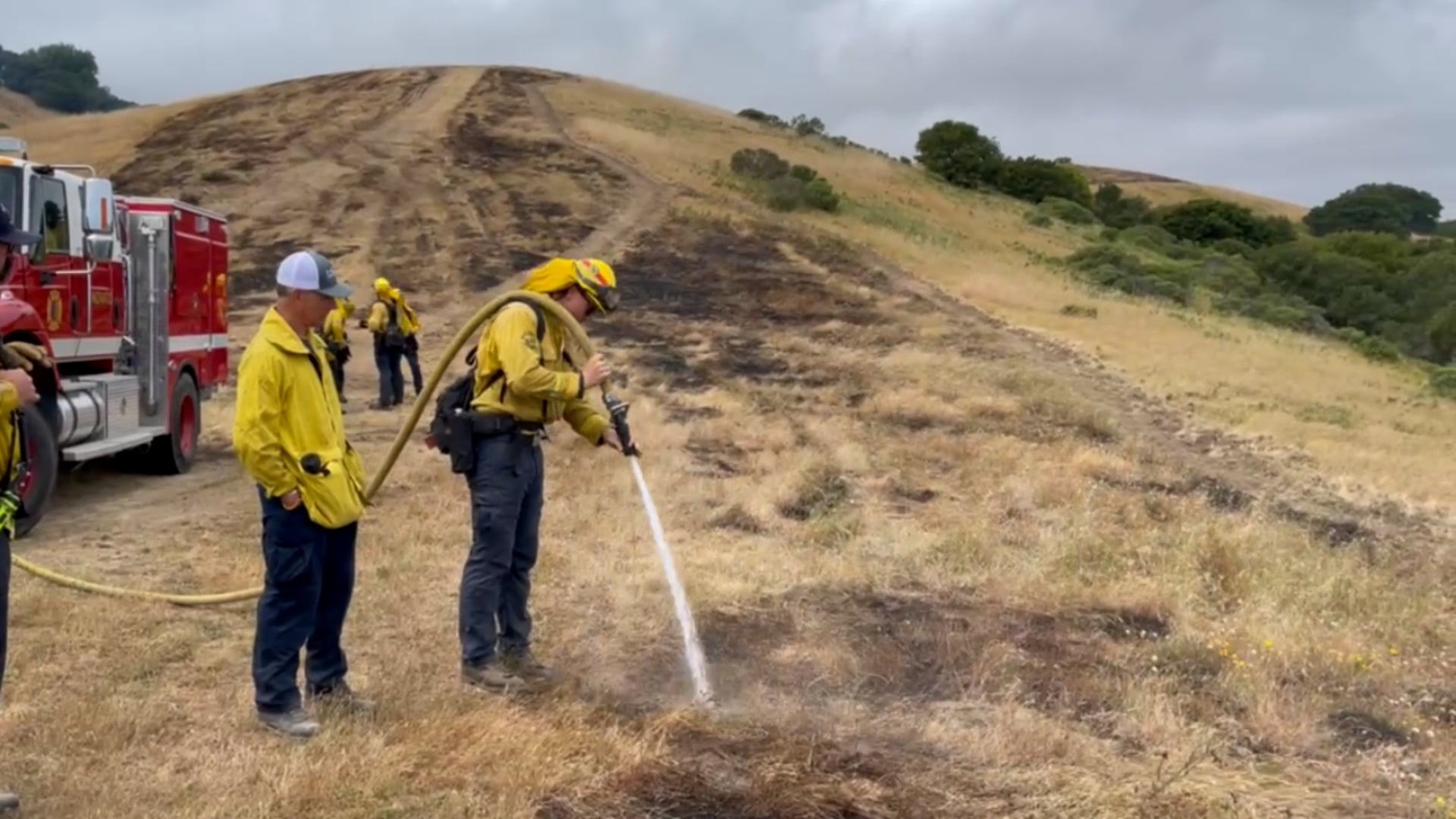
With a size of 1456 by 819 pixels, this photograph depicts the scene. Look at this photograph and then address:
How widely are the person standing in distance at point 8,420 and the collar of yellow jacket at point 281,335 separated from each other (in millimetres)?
843

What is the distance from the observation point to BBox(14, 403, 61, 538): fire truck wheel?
4.37 m

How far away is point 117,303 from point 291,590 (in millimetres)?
6558

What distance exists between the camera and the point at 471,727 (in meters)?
4.83

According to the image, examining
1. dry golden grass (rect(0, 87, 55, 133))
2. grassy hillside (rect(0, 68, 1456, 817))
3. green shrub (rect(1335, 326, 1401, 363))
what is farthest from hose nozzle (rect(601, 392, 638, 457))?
dry golden grass (rect(0, 87, 55, 133))

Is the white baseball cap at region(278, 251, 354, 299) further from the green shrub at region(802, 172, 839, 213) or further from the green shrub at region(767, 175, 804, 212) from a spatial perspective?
the green shrub at region(802, 172, 839, 213)

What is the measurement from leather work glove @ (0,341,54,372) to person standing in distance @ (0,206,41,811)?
2.3 inches

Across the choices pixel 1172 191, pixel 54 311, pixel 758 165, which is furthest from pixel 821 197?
pixel 1172 191

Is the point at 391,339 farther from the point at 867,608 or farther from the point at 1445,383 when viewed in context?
the point at 1445,383

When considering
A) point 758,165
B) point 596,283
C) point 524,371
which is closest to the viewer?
point 524,371

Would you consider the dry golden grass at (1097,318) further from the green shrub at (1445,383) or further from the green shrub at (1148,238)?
the green shrub at (1148,238)

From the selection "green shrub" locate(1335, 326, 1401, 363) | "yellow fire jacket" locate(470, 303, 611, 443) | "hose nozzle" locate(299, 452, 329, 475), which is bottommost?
"green shrub" locate(1335, 326, 1401, 363)

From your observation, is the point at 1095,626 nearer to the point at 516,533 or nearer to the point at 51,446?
the point at 516,533

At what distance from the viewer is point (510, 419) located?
218 inches

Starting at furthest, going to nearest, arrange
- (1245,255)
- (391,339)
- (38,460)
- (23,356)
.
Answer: (1245,255)
(391,339)
(38,460)
(23,356)
